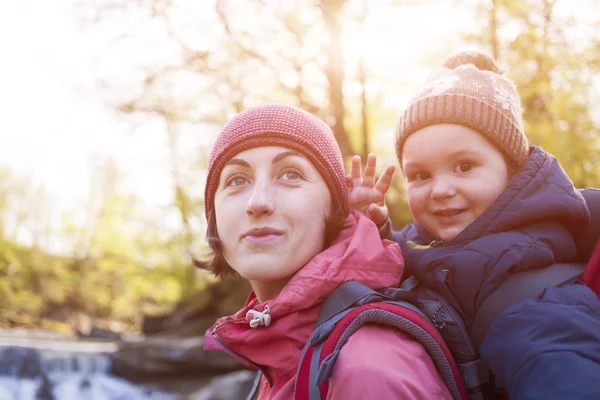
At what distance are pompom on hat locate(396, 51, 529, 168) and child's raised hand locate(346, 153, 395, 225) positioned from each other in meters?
0.17

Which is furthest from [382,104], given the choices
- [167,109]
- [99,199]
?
[99,199]

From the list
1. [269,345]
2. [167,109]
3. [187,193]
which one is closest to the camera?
[269,345]

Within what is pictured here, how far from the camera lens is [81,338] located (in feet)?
48.7

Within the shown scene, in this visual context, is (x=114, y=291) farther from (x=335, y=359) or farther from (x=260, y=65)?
(x=335, y=359)

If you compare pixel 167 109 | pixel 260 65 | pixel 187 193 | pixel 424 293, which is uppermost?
pixel 424 293

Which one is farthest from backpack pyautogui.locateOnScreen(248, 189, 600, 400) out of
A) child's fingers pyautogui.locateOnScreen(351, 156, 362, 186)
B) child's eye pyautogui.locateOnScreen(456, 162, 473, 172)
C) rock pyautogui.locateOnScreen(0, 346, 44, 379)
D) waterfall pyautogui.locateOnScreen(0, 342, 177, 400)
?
rock pyautogui.locateOnScreen(0, 346, 44, 379)

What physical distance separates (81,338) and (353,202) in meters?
14.4

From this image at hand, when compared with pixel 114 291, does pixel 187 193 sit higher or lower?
higher

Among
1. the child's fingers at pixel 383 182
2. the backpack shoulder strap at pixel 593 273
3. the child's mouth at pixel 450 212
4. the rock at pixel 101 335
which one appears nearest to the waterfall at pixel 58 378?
the rock at pixel 101 335

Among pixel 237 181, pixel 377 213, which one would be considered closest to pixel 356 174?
pixel 377 213

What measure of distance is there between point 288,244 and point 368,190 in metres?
0.61

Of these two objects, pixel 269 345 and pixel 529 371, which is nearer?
pixel 529 371

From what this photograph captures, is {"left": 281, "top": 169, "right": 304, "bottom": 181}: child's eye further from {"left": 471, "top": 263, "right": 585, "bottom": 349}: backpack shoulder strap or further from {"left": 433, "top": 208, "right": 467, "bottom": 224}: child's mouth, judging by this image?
{"left": 471, "top": 263, "right": 585, "bottom": 349}: backpack shoulder strap

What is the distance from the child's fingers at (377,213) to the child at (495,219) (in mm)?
12
